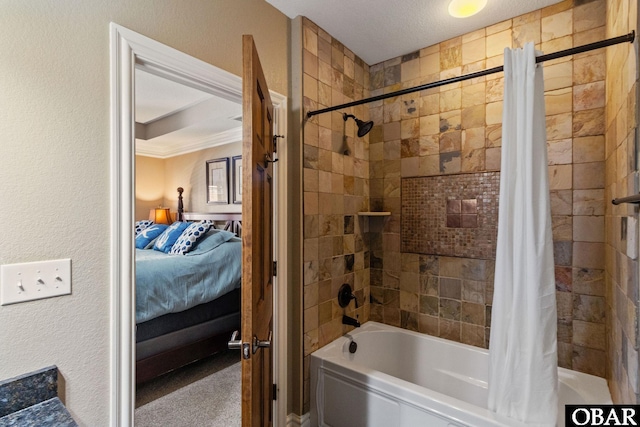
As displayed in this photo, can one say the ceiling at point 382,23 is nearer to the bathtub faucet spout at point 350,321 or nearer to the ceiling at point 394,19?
the ceiling at point 394,19

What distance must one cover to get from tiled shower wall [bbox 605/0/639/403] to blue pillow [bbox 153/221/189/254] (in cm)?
367

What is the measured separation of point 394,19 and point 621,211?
160cm

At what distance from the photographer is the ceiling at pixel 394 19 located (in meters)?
1.80

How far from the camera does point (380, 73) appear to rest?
8.34ft

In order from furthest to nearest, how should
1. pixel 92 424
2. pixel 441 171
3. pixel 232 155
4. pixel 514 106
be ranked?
pixel 232 155
pixel 441 171
pixel 514 106
pixel 92 424

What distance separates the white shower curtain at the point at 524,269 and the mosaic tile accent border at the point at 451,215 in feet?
2.23

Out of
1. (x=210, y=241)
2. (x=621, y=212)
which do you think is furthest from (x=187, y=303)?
(x=621, y=212)

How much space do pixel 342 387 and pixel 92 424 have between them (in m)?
1.22

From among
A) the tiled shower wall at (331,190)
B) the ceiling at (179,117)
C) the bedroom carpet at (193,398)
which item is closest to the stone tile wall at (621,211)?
the tiled shower wall at (331,190)

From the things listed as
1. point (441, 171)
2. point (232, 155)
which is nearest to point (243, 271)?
point (441, 171)

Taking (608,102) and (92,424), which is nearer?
(92,424)

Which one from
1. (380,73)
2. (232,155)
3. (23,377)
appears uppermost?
(380,73)

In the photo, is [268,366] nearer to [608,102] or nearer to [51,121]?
[51,121]

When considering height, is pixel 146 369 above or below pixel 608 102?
below
